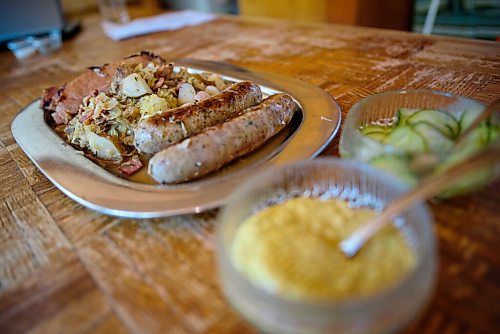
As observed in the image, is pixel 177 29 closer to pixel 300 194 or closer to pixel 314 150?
pixel 314 150

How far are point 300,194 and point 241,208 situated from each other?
7.8 inches

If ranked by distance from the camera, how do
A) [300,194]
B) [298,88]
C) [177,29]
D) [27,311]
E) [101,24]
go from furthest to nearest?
[101,24], [177,29], [298,88], [300,194], [27,311]

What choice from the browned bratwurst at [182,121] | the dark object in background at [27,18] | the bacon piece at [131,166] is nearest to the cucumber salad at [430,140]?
the browned bratwurst at [182,121]

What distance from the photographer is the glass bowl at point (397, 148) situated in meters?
0.87

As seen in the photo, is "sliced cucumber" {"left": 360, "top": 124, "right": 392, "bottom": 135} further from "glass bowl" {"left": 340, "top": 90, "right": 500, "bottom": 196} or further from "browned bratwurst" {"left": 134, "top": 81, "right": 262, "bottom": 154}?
"browned bratwurst" {"left": 134, "top": 81, "right": 262, "bottom": 154}

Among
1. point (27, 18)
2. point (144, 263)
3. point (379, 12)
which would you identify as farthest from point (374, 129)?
point (379, 12)

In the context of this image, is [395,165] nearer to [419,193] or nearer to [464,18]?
[419,193]

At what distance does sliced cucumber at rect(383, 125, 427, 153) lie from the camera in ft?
3.12

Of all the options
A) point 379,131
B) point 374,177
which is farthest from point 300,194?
point 379,131

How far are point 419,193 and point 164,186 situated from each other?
70 cm

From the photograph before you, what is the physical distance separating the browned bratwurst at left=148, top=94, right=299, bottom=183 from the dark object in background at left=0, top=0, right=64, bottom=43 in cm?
281

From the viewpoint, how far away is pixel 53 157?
1.32m

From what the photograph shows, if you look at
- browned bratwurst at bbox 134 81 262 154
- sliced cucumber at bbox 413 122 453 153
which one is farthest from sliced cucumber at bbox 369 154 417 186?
browned bratwurst at bbox 134 81 262 154

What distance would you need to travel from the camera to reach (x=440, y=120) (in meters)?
1.04
